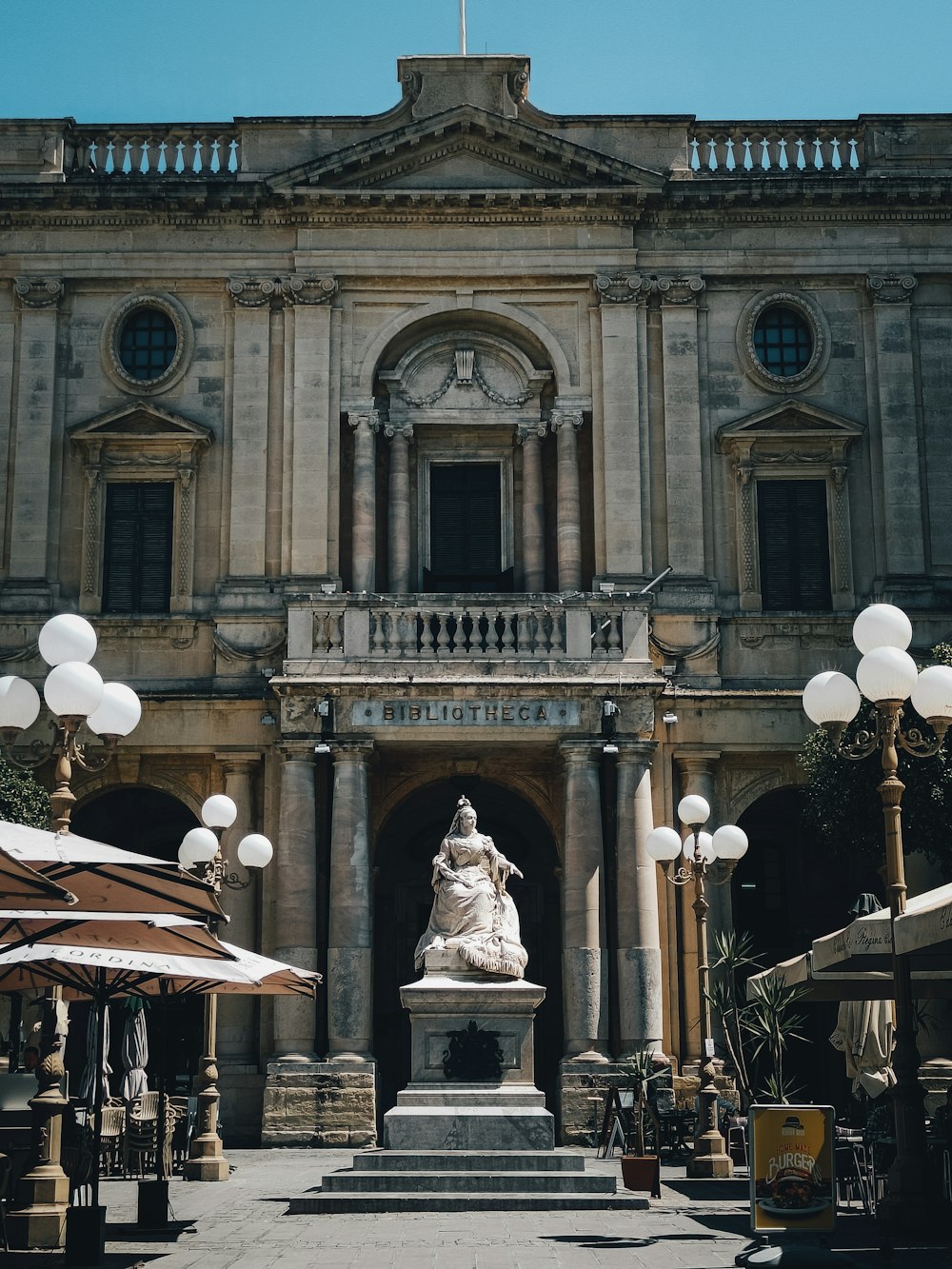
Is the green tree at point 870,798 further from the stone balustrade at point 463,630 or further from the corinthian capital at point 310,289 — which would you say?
the corinthian capital at point 310,289

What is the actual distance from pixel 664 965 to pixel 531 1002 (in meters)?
9.60

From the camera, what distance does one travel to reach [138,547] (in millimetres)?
33250

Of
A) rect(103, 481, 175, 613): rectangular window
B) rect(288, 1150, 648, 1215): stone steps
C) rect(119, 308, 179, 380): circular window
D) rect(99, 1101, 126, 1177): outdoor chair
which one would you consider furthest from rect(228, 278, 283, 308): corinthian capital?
rect(288, 1150, 648, 1215): stone steps

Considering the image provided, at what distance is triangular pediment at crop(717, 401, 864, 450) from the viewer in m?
33.1

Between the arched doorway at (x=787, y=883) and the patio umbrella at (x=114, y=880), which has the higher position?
the arched doorway at (x=787, y=883)

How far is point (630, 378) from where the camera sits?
33.3 metres

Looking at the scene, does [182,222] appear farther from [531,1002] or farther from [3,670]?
[531,1002]

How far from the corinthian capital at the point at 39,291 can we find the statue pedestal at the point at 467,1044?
1738cm

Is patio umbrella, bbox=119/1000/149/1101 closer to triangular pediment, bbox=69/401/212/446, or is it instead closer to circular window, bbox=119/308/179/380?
triangular pediment, bbox=69/401/212/446

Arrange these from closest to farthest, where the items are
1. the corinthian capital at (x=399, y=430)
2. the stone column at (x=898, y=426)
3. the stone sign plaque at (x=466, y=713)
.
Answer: the stone sign plaque at (x=466, y=713) < the stone column at (x=898, y=426) < the corinthian capital at (x=399, y=430)

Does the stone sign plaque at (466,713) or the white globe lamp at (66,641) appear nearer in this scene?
the white globe lamp at (66,641)

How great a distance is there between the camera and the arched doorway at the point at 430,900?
33156mm

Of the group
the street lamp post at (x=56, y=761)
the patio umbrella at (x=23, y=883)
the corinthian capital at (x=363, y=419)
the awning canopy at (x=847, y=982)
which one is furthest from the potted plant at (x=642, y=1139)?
the corinthian capital at (x=363, y=419)

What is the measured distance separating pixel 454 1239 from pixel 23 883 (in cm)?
677
